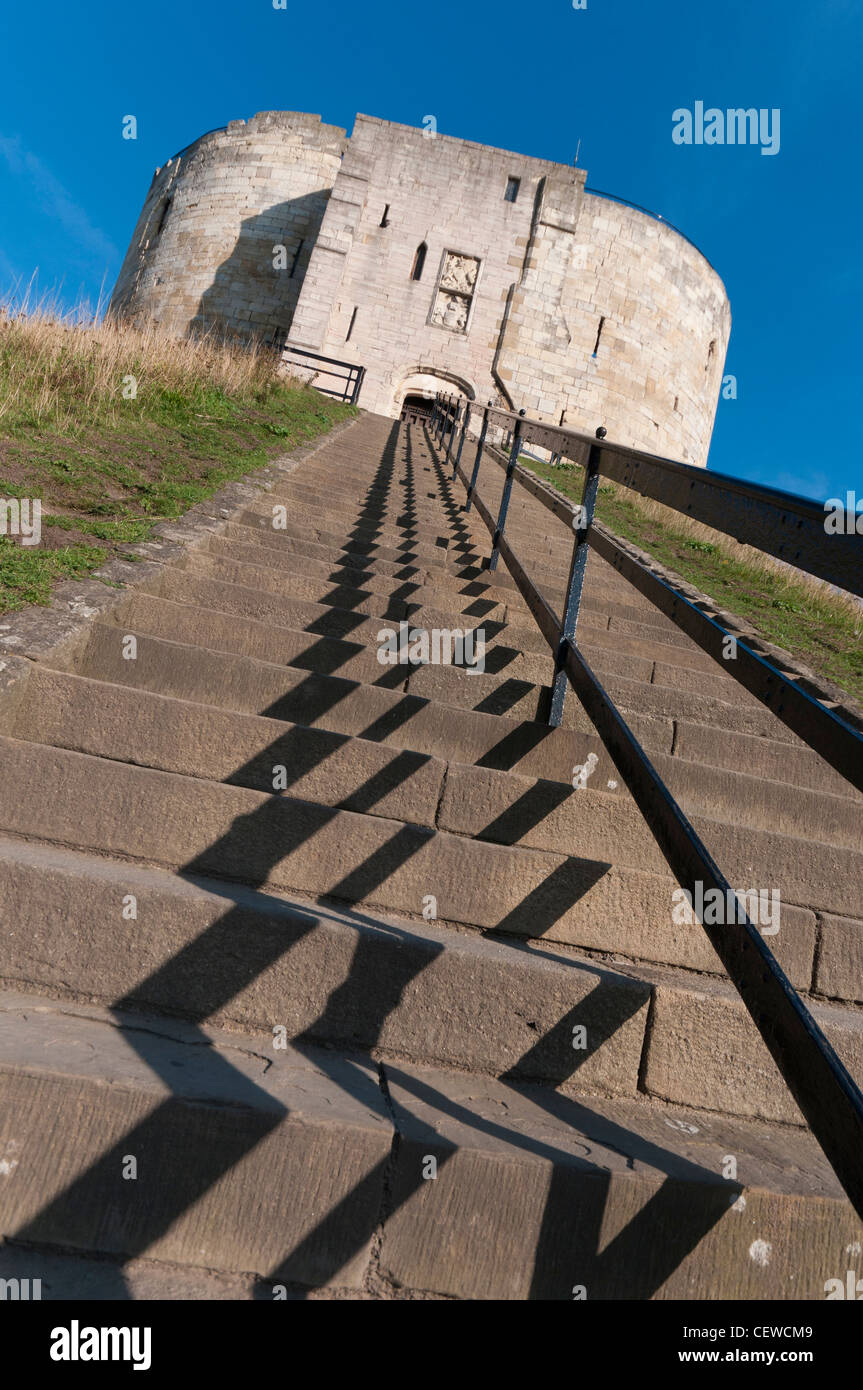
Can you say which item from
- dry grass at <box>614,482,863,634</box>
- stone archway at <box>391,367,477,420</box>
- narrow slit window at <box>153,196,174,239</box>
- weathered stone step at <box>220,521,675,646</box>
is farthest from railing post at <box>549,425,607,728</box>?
narrow slit window at <box>153,196,174,239</box>

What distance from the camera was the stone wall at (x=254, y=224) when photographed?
2361cm

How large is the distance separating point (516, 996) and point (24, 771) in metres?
1.25

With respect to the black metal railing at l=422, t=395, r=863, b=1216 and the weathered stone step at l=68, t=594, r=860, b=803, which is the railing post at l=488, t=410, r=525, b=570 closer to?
the weathered stone step at l=68, t=594, r=860, b=803

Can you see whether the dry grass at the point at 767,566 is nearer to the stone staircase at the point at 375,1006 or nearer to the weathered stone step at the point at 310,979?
the stone staircase at the point at 375,1006

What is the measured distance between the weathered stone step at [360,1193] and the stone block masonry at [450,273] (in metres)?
21.8

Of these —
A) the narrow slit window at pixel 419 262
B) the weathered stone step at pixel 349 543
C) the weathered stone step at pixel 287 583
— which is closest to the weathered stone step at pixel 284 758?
the weathered stone step at pixel 287 583

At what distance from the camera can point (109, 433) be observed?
6090mm

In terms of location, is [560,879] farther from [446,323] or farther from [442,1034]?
[446,323]

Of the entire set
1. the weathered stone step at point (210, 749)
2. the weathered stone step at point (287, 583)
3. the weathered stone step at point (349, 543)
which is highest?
the weathered stone step at point (349, 543)

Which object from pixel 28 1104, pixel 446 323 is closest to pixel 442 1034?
pixel 28 1104

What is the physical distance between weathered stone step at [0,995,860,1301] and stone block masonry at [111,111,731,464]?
2183 cm

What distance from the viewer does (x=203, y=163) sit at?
2497 cm

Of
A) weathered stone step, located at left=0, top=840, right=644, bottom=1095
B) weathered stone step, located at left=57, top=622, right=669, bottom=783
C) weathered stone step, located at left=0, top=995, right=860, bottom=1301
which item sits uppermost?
weathered stone step, located at left=57, top=622, right=669, bottom=783

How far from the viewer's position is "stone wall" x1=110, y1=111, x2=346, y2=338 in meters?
23.6
